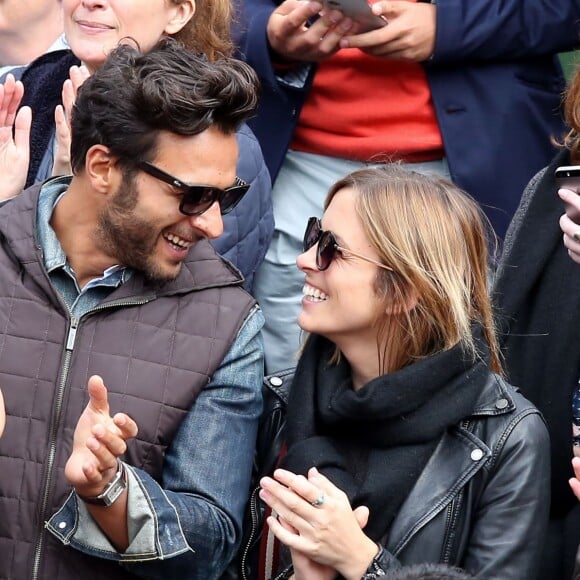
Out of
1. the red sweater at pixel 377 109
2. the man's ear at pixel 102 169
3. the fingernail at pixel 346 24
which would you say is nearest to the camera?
the man's ear at pixel 102 169

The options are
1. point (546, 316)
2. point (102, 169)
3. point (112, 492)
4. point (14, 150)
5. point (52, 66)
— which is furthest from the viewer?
point (52, 66)

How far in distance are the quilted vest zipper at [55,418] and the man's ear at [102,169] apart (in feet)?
1.02

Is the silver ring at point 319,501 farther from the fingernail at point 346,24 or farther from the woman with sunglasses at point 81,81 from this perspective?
the fingernail at point 346,24

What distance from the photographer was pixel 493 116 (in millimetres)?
4445

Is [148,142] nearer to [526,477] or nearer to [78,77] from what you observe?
[78,77]

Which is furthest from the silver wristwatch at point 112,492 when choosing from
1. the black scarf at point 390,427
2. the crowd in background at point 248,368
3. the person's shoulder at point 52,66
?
the person's shoulder at point 52,66

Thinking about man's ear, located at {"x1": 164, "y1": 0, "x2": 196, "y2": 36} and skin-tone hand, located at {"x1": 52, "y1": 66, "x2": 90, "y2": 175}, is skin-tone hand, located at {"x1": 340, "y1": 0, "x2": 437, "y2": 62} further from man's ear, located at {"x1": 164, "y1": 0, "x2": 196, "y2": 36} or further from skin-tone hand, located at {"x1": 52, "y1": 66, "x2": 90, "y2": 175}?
skin-tone hand, located at {"x1": 52, "y1": 66, "x2": 90, "y2": 175}

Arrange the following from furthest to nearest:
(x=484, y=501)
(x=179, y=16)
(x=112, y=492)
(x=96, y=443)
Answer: (x=179, y=16) < (x=484, y=501) < (x=112, y=492) < (x=96, y=443)

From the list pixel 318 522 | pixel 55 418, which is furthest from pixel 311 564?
pixel 55 418

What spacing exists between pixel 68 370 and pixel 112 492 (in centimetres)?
37

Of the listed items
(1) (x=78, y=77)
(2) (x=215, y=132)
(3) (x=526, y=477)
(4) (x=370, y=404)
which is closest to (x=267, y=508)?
→ (4) (x=370, y=404)

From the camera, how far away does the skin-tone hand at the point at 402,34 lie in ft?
13.9

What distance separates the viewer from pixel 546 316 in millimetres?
3852

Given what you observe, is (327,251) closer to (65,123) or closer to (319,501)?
(319,501)
